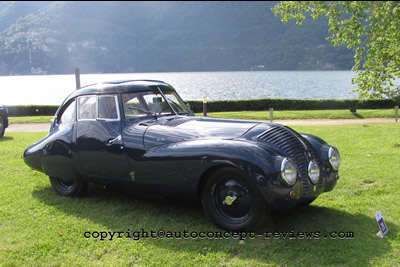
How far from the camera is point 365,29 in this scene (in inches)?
320

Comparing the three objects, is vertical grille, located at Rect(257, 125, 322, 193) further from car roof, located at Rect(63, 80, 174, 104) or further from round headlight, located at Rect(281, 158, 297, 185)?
car roof, located at Rect(63, 80, 174, 104)

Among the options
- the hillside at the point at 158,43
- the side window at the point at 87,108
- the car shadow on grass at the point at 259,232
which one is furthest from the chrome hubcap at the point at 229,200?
the hillside at the point at 158,43

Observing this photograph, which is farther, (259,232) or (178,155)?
(178,155)

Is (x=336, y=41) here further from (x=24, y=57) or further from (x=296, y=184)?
(x=24, y=57)

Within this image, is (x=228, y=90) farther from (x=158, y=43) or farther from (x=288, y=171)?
(x=158, y=43)

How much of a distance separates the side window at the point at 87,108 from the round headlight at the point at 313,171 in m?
3.39

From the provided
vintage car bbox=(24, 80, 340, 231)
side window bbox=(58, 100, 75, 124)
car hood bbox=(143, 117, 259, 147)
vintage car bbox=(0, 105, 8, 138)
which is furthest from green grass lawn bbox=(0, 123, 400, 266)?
vintage car bbox=(0, 105, 8, 138)

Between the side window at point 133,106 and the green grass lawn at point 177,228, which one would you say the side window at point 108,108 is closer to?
the side window at point 133,106

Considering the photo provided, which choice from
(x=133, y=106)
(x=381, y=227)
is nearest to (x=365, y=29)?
(x=381, y=227)

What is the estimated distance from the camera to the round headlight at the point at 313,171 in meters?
4.81

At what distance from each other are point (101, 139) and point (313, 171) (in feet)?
10.2

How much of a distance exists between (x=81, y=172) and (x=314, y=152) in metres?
3.57

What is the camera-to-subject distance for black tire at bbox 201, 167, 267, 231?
15.1ft

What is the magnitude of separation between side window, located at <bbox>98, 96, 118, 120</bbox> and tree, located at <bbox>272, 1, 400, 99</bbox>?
10.1ft
